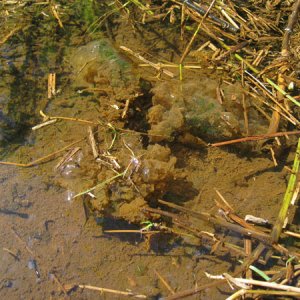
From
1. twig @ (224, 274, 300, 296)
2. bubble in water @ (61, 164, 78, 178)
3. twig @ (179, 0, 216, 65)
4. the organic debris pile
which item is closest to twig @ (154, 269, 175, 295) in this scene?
the organic debris pile

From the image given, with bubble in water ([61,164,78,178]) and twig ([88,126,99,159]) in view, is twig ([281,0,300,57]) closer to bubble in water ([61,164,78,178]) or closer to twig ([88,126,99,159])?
twig ([88,126,99,159])

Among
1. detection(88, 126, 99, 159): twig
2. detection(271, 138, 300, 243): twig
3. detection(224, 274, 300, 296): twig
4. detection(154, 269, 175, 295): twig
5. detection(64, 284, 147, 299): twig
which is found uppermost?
detection(88, 126, 99, 159): twig

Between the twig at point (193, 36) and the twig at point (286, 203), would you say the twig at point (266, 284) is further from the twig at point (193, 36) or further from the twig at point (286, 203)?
the twig at point (193, 36)

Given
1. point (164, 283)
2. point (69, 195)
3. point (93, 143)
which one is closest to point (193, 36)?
point (93, 143)

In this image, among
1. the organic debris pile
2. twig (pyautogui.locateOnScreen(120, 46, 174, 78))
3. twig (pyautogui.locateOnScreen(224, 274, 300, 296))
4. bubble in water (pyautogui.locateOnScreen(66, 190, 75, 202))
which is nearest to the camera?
twig (pyautogui.locateOnScreen(224, 274, 300, 296))

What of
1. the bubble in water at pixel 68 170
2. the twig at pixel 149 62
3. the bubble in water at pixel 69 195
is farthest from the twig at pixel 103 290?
the twig at pixel 149 62

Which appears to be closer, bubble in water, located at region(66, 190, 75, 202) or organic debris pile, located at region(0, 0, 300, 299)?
organic debris pile, located at region(0, 0, 300, 299)

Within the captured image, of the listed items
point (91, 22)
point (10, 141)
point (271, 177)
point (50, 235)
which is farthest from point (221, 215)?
A: point (91, 22)

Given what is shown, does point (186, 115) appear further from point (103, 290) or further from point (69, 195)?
point (103, 290)

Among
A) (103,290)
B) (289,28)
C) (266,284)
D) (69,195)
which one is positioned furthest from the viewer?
(289,28)
